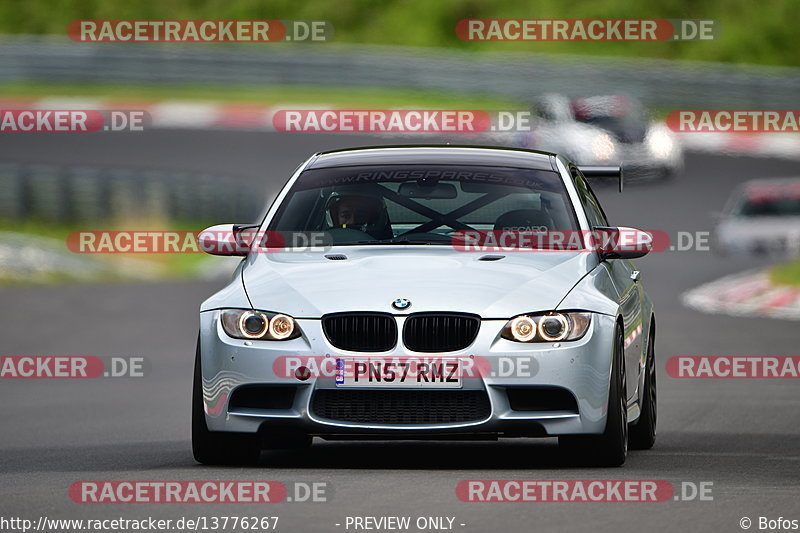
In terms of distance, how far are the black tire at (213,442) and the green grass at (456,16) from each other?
46374 millimetres

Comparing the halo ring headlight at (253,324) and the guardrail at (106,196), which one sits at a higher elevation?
the halo ring headlight at (253,324)

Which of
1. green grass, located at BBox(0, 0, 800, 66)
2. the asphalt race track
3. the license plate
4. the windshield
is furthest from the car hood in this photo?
green grass, located at BBox(0, 0, 800, 66)

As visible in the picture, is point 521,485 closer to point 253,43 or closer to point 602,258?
point 602,258

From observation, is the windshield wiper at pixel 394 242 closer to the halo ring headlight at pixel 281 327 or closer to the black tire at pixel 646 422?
the halo ring headlight at pixel 281 327

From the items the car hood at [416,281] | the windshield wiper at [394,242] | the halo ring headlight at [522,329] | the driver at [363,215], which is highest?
the driver at [363,215]

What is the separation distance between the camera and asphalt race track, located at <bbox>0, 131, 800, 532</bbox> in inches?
284

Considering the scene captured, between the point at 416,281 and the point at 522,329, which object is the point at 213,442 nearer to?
the point at 416,281

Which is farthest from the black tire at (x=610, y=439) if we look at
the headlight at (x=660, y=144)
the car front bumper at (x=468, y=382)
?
the headlight at (x=660, y=144)

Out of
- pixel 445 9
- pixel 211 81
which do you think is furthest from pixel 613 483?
pixel 445 9

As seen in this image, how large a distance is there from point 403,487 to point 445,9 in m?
51.2

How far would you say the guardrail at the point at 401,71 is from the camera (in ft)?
131

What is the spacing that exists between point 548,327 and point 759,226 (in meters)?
20.7

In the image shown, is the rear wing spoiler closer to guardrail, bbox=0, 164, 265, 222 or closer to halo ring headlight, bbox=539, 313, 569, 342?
halo ring headlight, bbox=539, 313, 569, 342

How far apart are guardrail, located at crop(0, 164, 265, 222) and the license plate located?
20.0 meters
